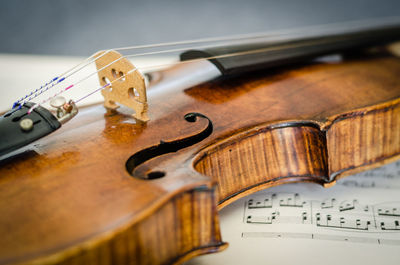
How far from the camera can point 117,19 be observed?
2.96 metres

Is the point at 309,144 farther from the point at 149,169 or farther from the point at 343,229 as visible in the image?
the point at 149,169

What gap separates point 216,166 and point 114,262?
0.34m

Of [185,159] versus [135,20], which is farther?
[135,20]

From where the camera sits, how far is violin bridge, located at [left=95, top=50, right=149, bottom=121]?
955 mm

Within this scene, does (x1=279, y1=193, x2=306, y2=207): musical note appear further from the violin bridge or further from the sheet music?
the violin bridge

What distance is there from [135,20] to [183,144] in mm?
2224

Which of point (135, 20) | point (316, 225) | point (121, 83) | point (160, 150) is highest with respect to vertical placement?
point (135, 20)

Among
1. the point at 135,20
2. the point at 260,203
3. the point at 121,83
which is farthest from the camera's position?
the point at 135,20

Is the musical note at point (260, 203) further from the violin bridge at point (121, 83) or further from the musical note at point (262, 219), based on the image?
the violin bridge at point (121, 83)

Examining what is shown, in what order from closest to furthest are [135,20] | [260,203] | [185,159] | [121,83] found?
[185,159] < [121,83] < [260,203] < [135,20]

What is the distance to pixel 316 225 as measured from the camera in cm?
100

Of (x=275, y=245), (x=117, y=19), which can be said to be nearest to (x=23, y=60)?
(x=117, y=19)

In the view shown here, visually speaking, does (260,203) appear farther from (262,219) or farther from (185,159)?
(185,159)

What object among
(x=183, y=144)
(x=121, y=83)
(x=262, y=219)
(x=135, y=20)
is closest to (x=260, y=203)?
(x=262, y=219)
